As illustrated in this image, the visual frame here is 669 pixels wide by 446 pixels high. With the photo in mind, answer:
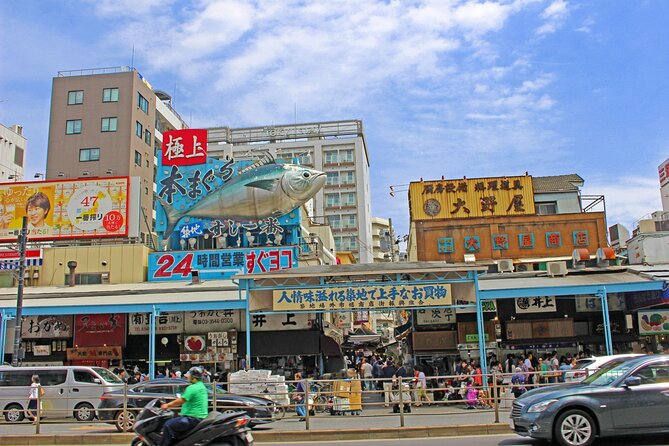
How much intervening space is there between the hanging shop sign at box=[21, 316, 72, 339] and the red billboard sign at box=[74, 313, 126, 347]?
0.45 m

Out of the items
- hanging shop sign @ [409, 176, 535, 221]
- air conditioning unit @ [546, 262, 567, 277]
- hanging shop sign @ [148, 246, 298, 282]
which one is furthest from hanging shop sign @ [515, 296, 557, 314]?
hanging shop sign @ [409, 176, 535, 221]

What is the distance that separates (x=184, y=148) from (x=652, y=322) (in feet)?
79.9

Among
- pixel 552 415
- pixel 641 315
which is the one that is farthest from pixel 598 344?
pixel 552 415

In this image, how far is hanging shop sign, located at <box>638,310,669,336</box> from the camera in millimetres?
27562

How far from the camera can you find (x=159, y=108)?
67500 millimetres

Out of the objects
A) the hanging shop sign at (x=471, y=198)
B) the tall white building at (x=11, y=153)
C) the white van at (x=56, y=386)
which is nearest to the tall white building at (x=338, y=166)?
the tall white building at (x=11, y=153)

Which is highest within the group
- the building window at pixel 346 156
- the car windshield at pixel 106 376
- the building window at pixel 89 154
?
the building window at pixel 346 156

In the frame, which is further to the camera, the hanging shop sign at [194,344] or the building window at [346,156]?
the building window at [346,156]

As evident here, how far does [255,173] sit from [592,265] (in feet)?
58.8

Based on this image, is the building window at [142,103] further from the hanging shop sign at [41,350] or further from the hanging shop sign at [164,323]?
the hanging shop sign at [164,323]

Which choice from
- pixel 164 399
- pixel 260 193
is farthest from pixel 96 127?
pixel 164 399

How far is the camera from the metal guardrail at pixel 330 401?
600 inches

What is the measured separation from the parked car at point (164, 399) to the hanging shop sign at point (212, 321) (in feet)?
35.6

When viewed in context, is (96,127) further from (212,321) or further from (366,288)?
(366,288)
